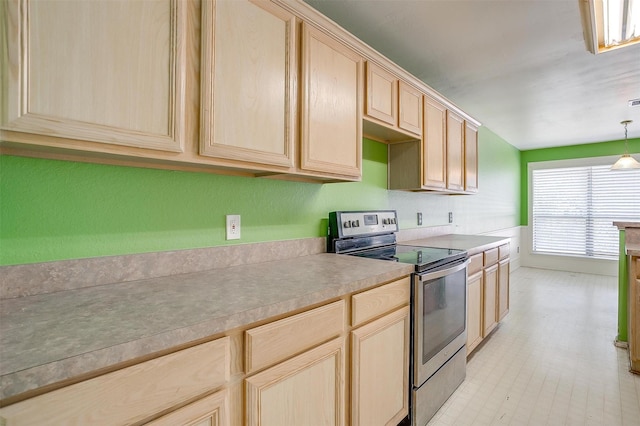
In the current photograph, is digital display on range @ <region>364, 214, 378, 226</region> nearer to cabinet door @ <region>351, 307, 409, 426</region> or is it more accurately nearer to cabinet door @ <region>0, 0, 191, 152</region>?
cabinet door @ <region>351, 307, 409, 426</region>

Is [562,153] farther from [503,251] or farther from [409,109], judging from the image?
[409,109]

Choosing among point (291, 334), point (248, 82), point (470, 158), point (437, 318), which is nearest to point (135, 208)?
point (248, 82)

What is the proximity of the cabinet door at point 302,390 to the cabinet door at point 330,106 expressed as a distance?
833mm

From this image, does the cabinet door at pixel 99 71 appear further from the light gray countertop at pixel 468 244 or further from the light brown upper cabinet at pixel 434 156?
the light gray countertop at pixel 468 244

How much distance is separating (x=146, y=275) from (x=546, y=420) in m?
2.21

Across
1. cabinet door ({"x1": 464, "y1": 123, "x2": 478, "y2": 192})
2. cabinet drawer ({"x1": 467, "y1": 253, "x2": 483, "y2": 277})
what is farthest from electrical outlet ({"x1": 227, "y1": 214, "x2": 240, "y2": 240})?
cabinet door ({"x1": 464, "y1": 123, "x2": 478, "y2": 192})

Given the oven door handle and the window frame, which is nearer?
the oven door handle

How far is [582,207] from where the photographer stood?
554 cm

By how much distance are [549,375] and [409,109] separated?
2110mm

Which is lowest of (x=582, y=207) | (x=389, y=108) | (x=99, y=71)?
(x=582, y=207)

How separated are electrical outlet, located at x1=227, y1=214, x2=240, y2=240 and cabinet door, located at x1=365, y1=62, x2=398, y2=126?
974mm

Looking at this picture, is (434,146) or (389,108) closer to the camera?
(389,108)

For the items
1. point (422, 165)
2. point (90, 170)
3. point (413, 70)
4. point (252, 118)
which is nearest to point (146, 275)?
point (90, 170)

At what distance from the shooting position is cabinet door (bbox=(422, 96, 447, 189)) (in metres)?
2.42
